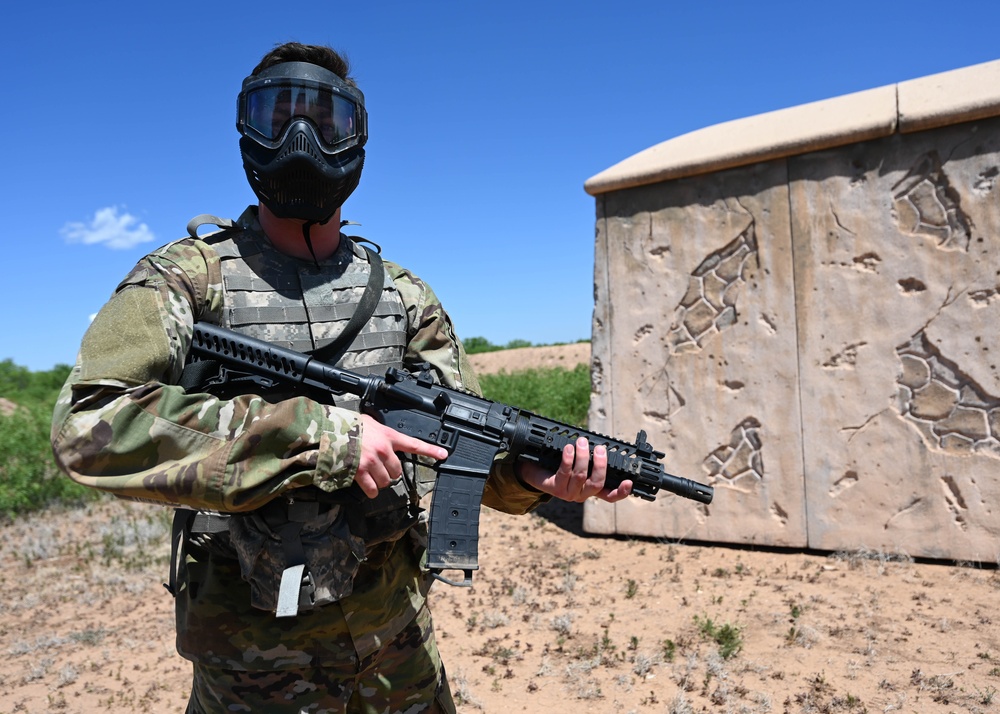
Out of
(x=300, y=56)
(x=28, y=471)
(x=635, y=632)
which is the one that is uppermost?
(x=300, y=56)

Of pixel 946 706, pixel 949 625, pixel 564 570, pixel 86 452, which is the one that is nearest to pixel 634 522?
pixel 564 570

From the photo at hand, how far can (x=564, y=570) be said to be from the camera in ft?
18.0

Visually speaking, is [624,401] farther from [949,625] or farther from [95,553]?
[95,553]

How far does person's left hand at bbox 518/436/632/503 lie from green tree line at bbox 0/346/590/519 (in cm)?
574

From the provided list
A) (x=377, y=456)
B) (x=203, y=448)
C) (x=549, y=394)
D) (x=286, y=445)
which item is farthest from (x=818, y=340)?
(x=549, y=394)

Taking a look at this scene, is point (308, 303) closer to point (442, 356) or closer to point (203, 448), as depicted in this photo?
point (442, 356)

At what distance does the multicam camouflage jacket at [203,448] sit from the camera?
147 centimetres

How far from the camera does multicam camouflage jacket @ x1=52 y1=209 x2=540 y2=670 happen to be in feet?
4.81

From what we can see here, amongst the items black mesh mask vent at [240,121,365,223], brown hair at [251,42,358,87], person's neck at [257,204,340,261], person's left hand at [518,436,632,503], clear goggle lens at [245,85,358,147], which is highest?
brown hair at [251,42,358,87]

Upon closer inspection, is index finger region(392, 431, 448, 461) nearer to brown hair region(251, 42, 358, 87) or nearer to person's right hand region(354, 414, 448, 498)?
person's right hand region(354, 414, 448, 498)

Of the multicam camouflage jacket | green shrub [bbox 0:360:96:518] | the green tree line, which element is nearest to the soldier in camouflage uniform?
the multicam camouflage jacket

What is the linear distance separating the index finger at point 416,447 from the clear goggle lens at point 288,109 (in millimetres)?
847

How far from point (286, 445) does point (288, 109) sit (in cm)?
92

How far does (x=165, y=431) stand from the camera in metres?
1.50
